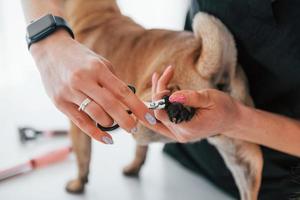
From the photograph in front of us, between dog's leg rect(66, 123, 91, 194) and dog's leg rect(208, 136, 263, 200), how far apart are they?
0.98 ft

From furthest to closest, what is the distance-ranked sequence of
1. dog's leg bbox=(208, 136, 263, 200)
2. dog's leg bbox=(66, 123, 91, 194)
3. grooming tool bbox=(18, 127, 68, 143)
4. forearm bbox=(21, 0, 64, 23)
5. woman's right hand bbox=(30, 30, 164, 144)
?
grooming tool bbox=(18, 127, 68, 143) < dog's leg bbox=(66, 123, 91, 194) < dog's leg bbox=(208, 136, 263, 200) < forearm bbox=(21, 0, 64, 23) < woman's right hand bbox=(30, 30, 164, 144)

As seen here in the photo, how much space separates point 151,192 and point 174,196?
2.0 inches

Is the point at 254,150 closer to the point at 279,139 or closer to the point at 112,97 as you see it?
the point at 279,139

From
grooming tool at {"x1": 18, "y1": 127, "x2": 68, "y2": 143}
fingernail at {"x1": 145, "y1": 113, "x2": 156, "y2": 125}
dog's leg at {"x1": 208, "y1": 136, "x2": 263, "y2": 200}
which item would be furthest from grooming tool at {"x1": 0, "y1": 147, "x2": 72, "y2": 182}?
fingernail at {"x1": 145, "y1": 113, "x2": 156, "y2": 125}

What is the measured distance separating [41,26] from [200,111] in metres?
0.25

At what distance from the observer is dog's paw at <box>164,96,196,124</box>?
1.86ft

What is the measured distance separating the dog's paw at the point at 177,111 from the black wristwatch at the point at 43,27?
177 mm

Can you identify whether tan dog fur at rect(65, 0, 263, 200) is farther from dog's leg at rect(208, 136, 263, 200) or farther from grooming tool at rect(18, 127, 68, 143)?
grooming tool at rect(18, 127, 68, 143)

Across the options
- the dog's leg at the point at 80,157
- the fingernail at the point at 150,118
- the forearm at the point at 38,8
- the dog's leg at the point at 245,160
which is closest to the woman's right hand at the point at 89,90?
the fingernail at the point at 150,118

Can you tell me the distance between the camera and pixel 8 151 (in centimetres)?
109

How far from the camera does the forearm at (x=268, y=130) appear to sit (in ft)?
2.38

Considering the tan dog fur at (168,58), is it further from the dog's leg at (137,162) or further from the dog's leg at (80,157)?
the dog's leg at (137,162)

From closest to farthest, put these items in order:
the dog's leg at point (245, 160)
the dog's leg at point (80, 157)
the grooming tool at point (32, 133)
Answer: the dog's leg at point (245, 160) < the dog's leg at point (80, 157) < the grooming tool at point (32, 133)

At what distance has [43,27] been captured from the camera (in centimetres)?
60
